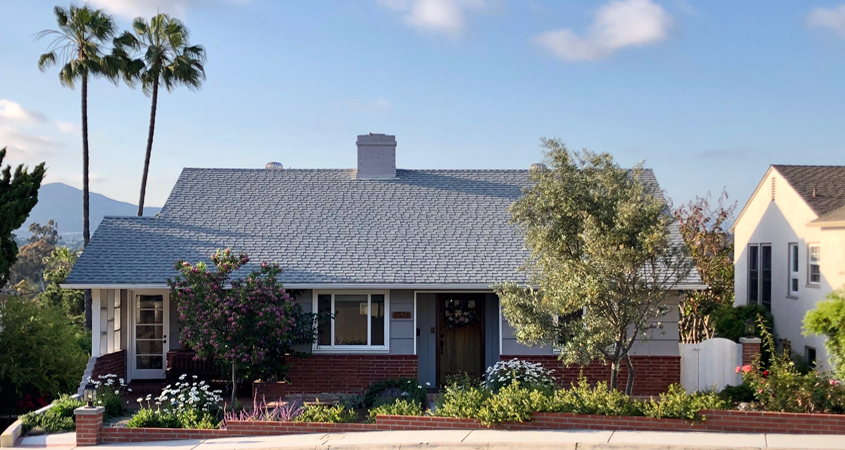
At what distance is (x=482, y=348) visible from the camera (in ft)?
50.4

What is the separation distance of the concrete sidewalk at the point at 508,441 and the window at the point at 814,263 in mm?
6328

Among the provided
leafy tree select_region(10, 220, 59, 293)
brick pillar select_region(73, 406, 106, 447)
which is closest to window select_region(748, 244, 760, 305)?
brick pillar select_region(73, 406, 106, 447)

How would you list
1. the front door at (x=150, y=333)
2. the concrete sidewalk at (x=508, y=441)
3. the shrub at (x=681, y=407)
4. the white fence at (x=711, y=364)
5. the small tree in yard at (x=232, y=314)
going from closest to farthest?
1. the concrete sidewalk at (x=508, y=441)
2. the shrub at (x=681, y=407)
3. the small tree in yard at (x=232, y=314)
4. the white fence at (x=711, y=364)
5. the front door at (x=150, y=333)

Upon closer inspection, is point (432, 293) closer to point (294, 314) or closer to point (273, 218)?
point (294, 314)

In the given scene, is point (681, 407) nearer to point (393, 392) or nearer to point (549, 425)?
point (549, 425)

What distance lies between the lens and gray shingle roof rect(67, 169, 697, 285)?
14.8 m

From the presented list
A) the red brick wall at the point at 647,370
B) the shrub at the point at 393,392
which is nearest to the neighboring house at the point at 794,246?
the red brick wall at the point at 647,370

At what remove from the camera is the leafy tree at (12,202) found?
16.5 metres

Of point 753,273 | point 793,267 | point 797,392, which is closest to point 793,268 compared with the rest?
point 793,267

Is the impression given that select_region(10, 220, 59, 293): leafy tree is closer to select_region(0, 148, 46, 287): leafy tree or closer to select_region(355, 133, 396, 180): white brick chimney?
select_region(0, 148, 46, 287): leafy tree

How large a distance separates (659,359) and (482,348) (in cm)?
361

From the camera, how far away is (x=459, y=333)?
1545 cm

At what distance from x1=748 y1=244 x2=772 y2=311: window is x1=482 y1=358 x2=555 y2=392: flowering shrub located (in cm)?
757

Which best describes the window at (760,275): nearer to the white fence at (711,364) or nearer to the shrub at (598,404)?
the white fence at (711,364)
